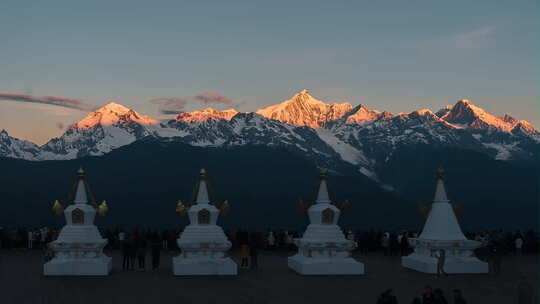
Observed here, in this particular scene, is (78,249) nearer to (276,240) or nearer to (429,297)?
(276,240)

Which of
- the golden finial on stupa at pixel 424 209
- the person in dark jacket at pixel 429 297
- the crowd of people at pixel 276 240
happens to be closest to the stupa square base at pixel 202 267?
the golden finial on stupa at pixel 424 209

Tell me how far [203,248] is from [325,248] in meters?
5.68

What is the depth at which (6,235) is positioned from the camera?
1950 inches

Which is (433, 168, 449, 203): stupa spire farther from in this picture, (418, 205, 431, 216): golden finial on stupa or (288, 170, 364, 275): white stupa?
(288, 170, 364, 275): white stupa

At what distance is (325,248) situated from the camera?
117ft

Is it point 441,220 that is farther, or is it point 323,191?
point 323,191

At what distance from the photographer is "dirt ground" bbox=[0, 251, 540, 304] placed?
2669 cm

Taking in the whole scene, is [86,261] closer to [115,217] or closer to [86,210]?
[86,210]

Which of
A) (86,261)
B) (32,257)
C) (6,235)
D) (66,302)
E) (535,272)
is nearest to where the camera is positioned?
(66,302)

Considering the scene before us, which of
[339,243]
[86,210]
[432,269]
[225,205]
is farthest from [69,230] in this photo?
[432,269]

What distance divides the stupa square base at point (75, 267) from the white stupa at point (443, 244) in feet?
49.1

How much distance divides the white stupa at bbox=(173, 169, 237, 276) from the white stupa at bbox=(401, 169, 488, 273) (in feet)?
30.5

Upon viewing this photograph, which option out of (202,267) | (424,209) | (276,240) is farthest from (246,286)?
(276,240)

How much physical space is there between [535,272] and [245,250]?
1427 cm
